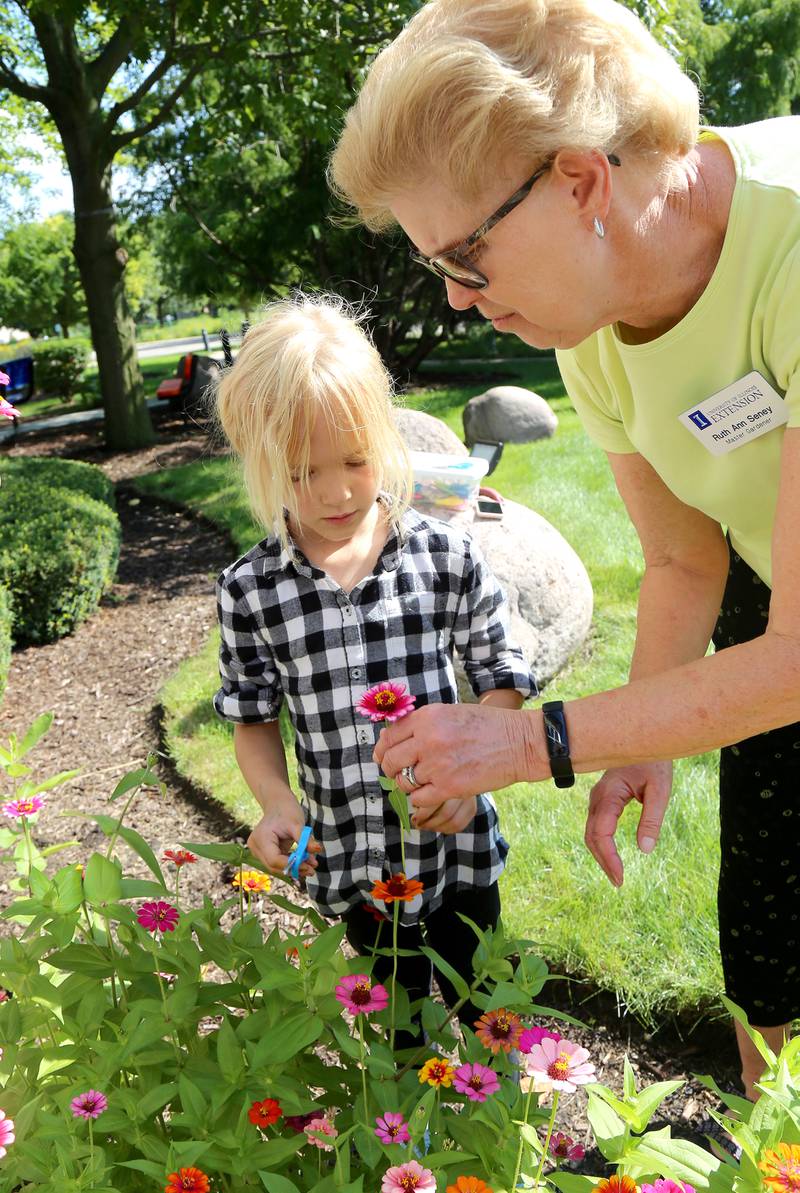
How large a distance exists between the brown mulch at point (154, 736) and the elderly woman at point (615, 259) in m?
0.87

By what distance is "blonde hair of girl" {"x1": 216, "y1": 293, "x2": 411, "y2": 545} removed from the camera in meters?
1.78

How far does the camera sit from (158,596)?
6582 mm

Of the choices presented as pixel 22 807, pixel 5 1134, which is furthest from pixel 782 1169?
pixel 22 807

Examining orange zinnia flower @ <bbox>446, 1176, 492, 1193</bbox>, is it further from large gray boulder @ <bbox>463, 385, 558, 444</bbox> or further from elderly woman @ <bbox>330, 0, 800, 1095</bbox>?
large gray boulder @ <bbox>463, 385, 558, 444</bbox>

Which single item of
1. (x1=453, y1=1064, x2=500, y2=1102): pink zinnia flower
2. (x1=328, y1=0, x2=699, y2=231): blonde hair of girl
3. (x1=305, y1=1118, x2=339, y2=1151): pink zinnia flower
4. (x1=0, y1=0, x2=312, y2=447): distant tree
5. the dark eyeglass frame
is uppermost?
(x1=0, y1=0, x2=312, y2=447): distant tree

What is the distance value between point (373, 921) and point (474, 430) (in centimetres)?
845

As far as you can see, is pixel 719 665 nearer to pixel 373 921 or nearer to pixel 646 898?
pixel 373 921

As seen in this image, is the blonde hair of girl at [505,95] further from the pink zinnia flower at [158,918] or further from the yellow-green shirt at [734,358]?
the pink zinnia flower at [158,918]

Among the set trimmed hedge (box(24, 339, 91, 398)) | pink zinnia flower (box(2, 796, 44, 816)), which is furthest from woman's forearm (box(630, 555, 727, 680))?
trimmed hedge (box(24, 339, 91, 398))

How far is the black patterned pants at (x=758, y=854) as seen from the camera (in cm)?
191

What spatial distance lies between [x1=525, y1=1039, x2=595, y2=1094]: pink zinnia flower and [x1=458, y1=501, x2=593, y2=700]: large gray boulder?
122 inches

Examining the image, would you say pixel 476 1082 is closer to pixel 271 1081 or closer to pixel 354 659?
pixel 271 1081

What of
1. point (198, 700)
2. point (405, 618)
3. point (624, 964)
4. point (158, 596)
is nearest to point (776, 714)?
point (405, 618)

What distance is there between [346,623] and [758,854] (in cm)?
94
